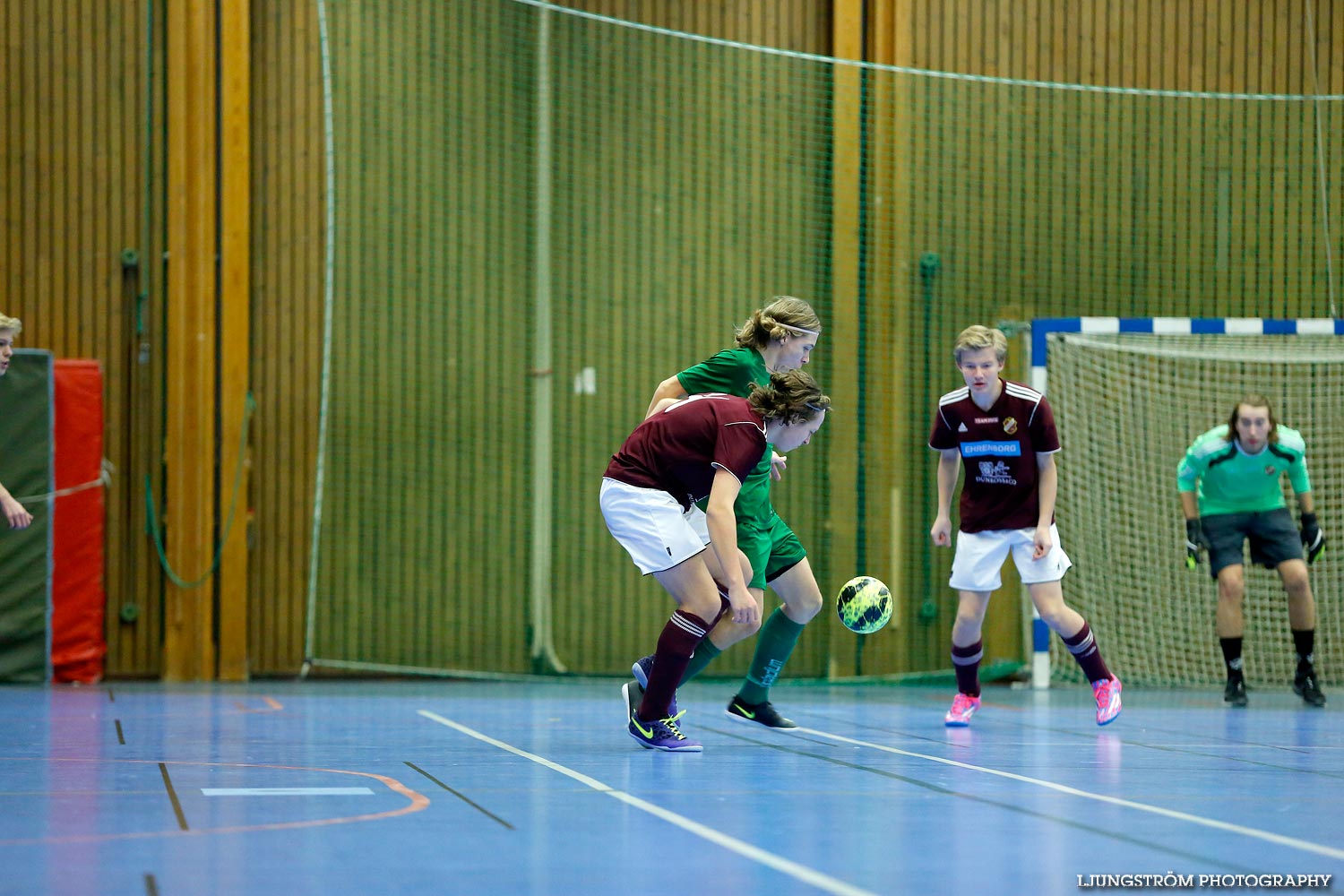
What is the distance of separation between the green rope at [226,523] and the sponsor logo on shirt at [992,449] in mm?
4871

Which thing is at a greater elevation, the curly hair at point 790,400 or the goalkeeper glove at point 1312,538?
the curly hair at point 790,400

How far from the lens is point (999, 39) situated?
1052cm

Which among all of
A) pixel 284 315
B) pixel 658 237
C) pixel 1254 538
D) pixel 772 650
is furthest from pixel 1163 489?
pixel 284 315

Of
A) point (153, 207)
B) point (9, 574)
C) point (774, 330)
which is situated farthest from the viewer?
point (153, 207)

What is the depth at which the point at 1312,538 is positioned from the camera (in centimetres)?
816

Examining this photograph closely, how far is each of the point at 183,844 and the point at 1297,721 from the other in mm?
5384

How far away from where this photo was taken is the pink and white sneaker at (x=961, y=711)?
642cm

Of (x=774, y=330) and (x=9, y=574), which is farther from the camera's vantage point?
(x=9, y=574)

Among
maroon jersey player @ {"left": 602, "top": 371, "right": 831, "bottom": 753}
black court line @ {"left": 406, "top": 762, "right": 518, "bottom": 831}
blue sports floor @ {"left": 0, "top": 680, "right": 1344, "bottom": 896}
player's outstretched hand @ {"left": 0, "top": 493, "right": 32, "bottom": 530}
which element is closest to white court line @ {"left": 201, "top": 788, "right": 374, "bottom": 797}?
blue sports floor @ {"left": 0, "top": 680, "right": 1344, "bottom": 896}

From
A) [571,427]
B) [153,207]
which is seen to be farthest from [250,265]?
[571,427]

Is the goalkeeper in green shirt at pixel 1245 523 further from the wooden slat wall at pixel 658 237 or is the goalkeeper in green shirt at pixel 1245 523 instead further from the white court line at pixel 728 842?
the white court line at pixel 728 842

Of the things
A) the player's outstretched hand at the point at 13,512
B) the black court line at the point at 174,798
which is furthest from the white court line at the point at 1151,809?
the player's outstretched hand at the point at 13,512

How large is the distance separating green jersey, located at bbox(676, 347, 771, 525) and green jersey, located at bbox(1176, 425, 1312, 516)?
3341 millimetres

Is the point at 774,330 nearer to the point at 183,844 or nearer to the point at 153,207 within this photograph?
the point at 183,844
